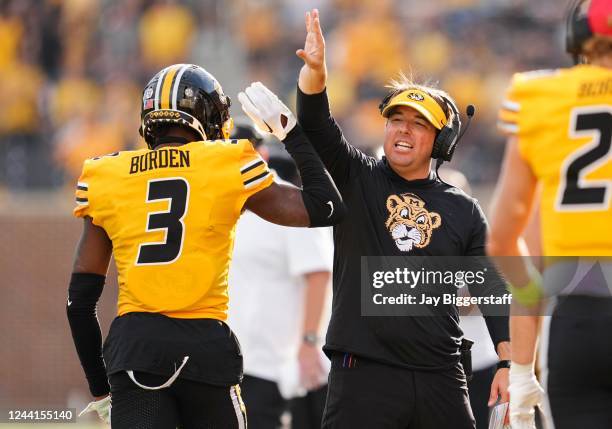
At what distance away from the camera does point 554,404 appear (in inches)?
117

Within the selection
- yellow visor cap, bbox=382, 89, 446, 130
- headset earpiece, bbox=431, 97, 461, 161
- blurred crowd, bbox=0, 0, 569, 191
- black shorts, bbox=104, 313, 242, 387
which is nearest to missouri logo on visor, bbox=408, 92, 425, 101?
yellow visor cap, bbox=382, 89, 446, 130

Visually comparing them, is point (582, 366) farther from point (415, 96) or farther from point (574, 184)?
point (415, 96)

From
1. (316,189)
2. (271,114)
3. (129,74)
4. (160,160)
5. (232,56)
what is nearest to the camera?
(160,160)

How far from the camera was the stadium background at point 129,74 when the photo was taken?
11000 mm

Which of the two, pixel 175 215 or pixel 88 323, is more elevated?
pixel 175 215

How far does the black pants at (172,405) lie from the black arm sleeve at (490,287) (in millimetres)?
1198

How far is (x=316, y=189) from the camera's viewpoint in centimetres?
396

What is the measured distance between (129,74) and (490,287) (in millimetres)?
9078

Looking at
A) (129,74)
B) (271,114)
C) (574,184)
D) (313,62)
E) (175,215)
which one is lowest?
(574,184)

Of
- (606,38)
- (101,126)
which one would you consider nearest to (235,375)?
(606,38)

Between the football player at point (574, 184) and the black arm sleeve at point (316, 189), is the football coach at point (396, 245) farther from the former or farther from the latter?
the football player at point (574, 184)

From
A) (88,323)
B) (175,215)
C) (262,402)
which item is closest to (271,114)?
(175,215)

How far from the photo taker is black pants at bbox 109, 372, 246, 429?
3744 mm

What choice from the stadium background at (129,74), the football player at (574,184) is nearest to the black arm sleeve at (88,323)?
the football player at (574,184)
